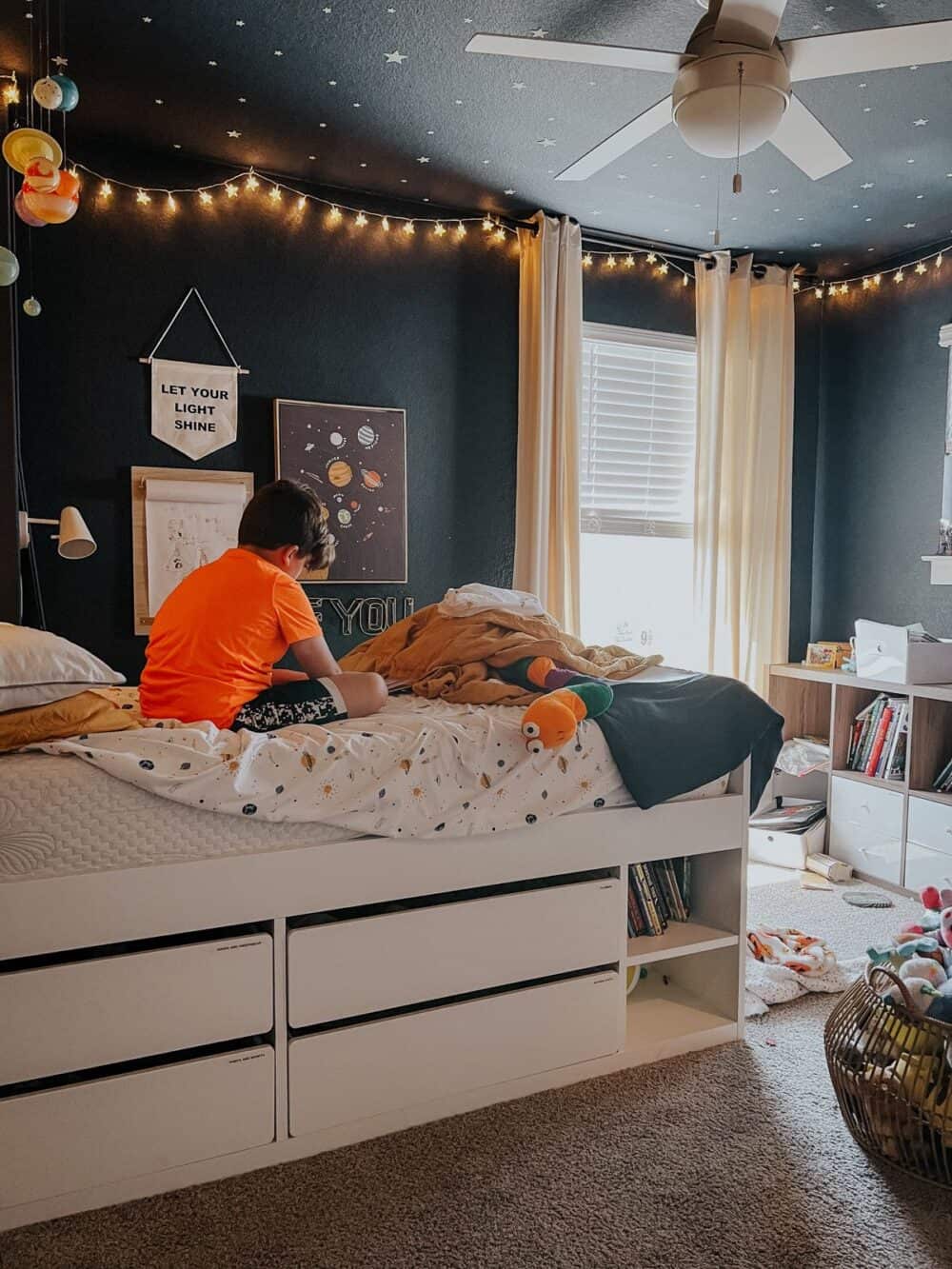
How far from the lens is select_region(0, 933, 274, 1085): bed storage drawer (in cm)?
166

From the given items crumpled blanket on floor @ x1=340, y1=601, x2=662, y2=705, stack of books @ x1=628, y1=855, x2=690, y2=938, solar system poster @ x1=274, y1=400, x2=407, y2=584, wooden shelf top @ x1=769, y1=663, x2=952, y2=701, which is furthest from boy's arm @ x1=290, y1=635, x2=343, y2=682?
wooden shelf top @ x1=769, y1=663, x2=952, y2=701

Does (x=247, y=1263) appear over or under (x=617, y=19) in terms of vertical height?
under

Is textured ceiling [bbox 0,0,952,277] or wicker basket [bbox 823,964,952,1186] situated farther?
textured ceiling [bbox 0,0,952,277]

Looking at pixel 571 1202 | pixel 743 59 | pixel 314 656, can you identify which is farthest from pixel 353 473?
pixel 571 1202

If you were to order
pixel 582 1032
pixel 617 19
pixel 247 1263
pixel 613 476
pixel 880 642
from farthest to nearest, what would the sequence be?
pixel 613 476 < pixel 880 642 < pixel 617 19 < pixel 582 1032 < pixel 247 1263

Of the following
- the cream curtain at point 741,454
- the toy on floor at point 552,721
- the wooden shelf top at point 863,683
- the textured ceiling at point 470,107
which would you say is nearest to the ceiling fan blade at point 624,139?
the textured ceiling at point 470,107

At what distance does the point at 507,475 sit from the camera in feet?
12.9

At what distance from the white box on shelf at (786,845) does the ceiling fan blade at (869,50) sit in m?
2.77

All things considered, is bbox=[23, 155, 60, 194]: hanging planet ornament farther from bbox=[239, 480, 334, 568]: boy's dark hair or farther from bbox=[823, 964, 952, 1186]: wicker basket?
bbox=[823, 964, 952, 1186]: wicker basket

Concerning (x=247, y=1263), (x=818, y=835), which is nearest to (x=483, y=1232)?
(x=247, y=1263)

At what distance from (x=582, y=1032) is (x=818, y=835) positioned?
2106 millimetres

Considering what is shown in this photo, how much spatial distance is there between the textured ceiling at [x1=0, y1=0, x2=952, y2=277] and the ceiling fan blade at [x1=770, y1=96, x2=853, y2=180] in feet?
1.00

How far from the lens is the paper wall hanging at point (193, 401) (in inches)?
128

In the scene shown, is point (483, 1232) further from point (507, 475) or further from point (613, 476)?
point (613, 476)
